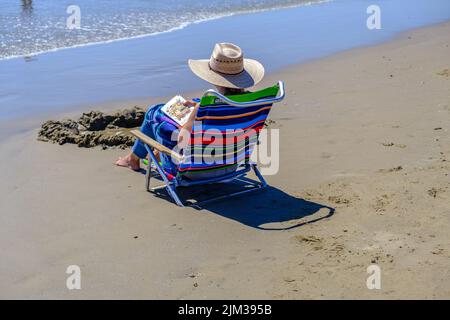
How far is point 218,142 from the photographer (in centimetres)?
527

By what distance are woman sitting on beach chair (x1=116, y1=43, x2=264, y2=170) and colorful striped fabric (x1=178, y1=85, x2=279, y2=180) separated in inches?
4.1

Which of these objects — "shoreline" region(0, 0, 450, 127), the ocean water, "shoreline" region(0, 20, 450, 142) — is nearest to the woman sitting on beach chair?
"shoreline" region(0, 20, 450, 142)

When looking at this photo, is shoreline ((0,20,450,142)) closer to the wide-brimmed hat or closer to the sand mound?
the sand mound

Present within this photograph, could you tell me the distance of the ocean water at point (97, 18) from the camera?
1194 cm

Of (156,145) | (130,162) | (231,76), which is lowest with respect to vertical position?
(130,162)

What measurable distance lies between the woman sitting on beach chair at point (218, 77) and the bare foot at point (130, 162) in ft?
1.48

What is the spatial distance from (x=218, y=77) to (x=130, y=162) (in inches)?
49.7

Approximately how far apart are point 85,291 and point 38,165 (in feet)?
7.98

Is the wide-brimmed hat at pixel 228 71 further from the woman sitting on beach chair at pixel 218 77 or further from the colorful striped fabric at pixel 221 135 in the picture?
the colorful striped fabric at pixel 221 135

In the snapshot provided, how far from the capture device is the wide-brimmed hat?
5.31 m

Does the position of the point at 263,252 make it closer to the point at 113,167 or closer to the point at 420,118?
the point at 113,167

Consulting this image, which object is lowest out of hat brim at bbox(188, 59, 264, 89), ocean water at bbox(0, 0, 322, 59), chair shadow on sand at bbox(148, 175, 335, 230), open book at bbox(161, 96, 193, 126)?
chair shadow on sand at bbox(148, 175, 335, 230)

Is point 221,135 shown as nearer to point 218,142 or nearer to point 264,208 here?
point 218,142

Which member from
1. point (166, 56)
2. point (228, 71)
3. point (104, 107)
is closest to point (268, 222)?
point (228, 71)
